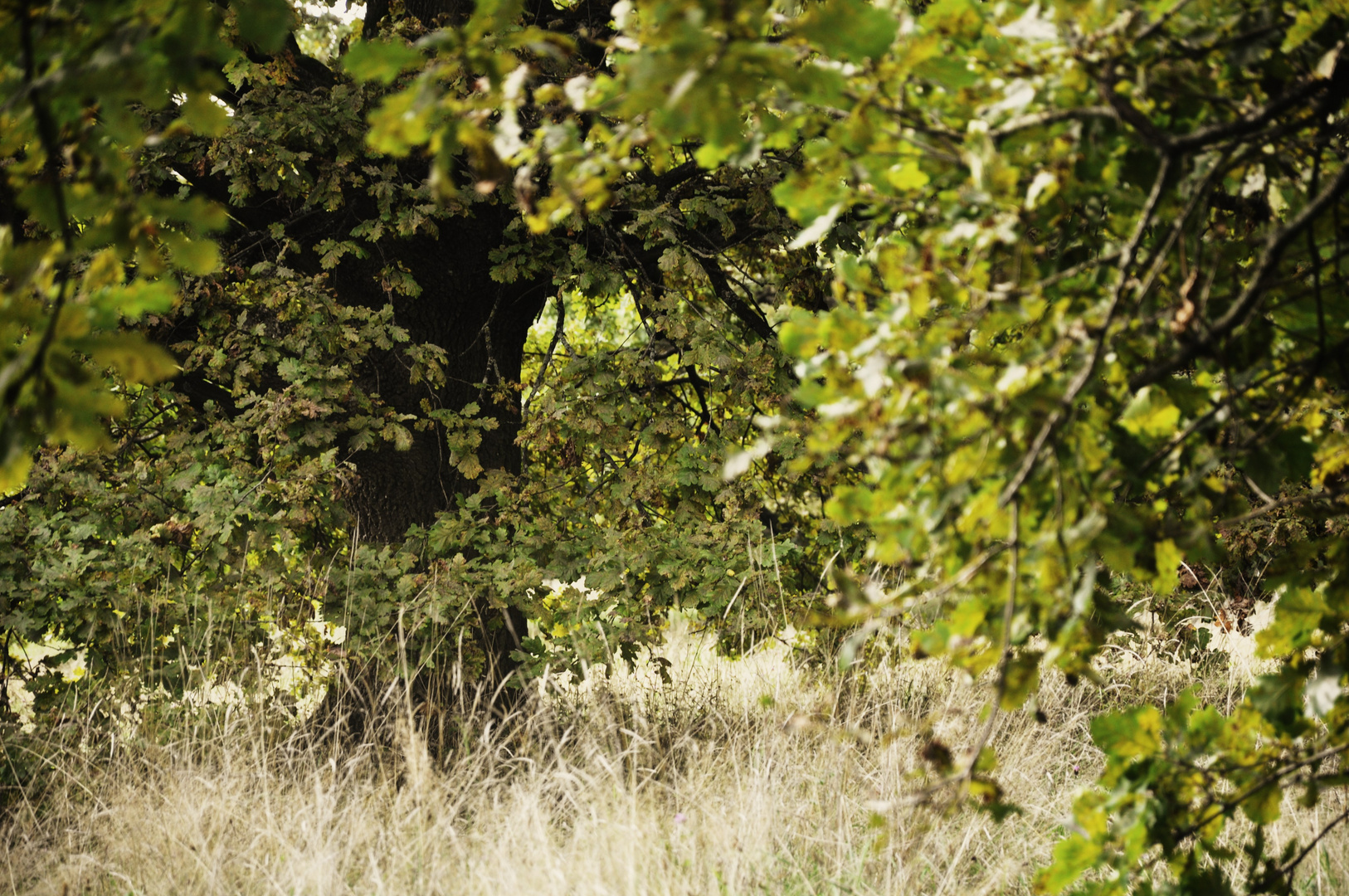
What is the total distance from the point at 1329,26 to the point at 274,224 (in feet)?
14.3

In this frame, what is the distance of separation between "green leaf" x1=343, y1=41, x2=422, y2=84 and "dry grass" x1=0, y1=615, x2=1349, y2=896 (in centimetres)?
163

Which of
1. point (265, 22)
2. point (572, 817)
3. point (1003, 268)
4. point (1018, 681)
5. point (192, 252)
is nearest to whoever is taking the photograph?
point (265, 22)

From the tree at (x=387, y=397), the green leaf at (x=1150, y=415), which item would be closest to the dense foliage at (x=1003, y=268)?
the green leaf at (x=1150, y=415)

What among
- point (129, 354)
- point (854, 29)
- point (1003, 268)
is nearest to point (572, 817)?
point (1003, 268)

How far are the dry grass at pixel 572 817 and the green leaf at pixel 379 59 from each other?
1.63 metres

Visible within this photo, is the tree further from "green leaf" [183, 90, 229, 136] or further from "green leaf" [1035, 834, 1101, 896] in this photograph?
"green leaf" [183, 90, 229, 136]

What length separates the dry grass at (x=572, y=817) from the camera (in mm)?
2672

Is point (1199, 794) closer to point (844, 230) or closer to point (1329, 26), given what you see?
point (1329, 26)

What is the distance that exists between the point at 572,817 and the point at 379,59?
9.61 ft

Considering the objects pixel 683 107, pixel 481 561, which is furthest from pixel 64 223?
pixel 481 561

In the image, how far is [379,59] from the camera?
108 centimetres

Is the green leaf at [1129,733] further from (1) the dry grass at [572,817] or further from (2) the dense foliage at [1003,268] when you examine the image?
(1) the dry grass at [572,817]

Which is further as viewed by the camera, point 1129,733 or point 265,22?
point 1129,733

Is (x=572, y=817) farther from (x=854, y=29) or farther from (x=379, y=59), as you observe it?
(x=854, y=29)
